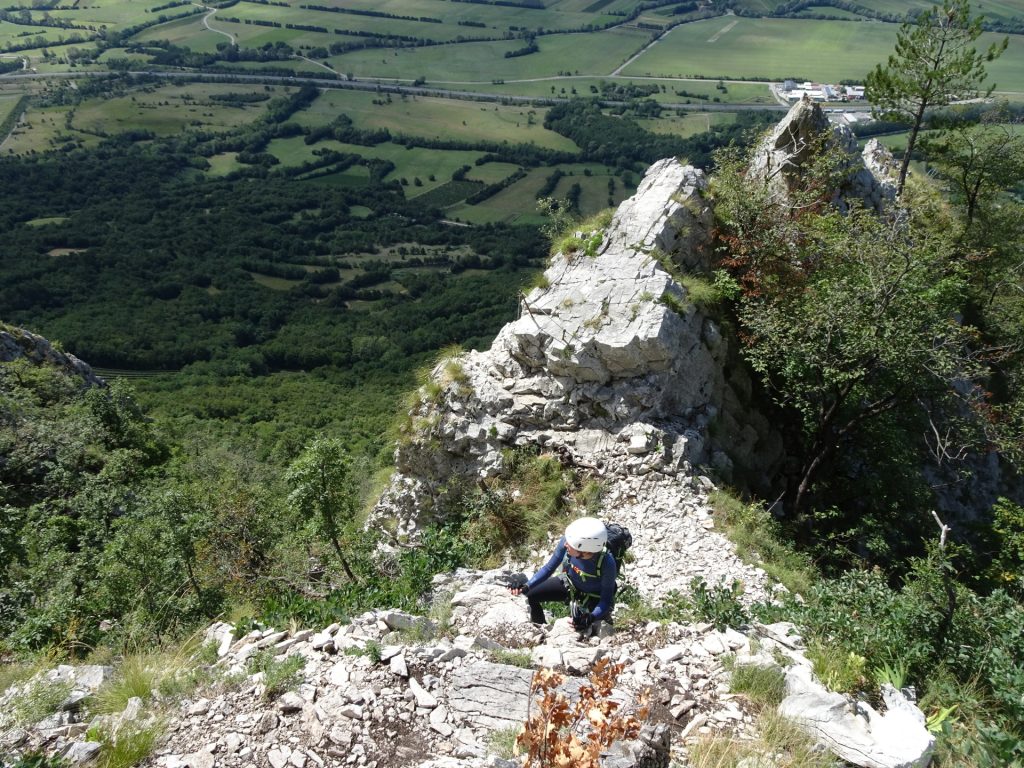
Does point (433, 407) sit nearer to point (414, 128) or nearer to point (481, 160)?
point (481, 160)

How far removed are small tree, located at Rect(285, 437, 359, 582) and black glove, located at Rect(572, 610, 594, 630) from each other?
5284 mm

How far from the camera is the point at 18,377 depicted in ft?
99.0

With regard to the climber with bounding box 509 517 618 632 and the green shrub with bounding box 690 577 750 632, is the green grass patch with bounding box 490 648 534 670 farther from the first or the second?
the green shrub with bounding box 690 577 750 632

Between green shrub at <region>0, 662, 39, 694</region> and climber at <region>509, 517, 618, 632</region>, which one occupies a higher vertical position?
climber at <region>509, 517, 618, 632</region>

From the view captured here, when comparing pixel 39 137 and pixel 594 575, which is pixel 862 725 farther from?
pixel 39 137

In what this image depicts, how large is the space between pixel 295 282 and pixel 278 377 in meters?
46.4

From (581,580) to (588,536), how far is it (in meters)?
0.83

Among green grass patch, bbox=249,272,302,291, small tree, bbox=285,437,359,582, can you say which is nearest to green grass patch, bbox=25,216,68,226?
green grass patch, bbox=249,272,302,291

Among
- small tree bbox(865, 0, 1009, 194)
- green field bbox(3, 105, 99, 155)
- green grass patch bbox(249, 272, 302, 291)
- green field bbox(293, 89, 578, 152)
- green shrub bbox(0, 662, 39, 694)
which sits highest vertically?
small tree bbox(865, 0, 1009, 194)

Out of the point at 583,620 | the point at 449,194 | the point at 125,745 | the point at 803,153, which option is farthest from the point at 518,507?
the point at 449,194

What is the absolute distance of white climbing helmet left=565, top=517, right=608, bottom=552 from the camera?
Answer: 8.19 m

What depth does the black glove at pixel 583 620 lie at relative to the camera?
867 centimetres

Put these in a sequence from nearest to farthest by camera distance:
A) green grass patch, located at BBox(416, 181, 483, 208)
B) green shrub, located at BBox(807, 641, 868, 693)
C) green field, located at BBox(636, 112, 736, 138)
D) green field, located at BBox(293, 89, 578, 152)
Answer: green shrub, located at BBox(807, 641, 868, 693)
green field, located at BBox(636, 112, 736, 138)
green grass patch, located at BBox(416, 181, 483, 208)
green field, located at BBox(293, 89, 578, 152)

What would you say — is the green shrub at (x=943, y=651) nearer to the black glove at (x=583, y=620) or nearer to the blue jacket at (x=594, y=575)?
the blue jacket at (x=594, y=575)
